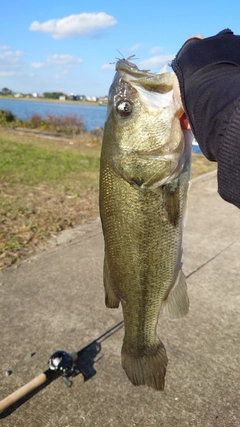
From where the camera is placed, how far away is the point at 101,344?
12.7 ft

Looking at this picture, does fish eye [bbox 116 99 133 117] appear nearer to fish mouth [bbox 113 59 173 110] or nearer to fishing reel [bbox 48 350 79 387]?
fish mouth [bbox 113 59 173 110]

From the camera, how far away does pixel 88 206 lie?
8102 millimetres

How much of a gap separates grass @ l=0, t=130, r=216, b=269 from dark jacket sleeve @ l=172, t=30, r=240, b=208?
4065 millimetres

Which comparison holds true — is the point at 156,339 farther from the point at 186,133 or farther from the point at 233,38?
the point at 233,38

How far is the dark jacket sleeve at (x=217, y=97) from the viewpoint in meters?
1.52

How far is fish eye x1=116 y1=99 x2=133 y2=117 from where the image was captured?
2.01 metres

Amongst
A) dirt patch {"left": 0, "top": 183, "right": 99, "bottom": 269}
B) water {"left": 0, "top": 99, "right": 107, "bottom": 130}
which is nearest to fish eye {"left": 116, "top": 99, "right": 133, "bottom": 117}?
dirt patch {"left": 0, "top": 183, "right": 99, "bottom": 269}

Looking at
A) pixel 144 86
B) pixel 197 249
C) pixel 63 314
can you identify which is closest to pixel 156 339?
pixel 144 86

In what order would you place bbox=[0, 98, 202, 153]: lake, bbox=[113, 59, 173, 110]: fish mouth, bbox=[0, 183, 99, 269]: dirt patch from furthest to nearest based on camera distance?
bbox=[0, 98, 202, 153]: lake < bbox=[0, 183, 99, 269]: dirt patch < bbox=[113, 59, 173, 110]: fish mouth

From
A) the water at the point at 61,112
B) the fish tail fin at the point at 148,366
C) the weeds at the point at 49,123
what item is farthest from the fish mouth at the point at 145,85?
the weeds at the point at 49,123

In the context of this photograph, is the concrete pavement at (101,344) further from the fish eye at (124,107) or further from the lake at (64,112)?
the fish eye at (124,107)

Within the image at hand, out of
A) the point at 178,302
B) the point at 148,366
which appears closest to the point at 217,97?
the point at 178,302

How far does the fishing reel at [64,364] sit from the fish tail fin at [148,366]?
1154 mm

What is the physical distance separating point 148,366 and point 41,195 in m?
6.74
